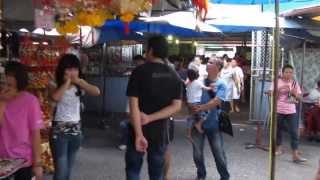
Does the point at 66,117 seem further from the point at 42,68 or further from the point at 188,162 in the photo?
the point at 188,162

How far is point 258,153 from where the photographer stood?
1004cm

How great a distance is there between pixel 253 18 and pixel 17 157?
636 cm

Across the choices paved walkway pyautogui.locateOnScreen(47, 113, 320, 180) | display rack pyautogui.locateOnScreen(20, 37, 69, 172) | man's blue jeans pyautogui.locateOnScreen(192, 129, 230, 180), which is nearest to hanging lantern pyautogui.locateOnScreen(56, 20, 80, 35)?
display rack pyautogui.locateOnScreen(20, 37, 69, 172)

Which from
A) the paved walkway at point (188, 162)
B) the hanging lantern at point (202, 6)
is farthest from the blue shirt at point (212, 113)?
the hanging lantern at point (202, 6)

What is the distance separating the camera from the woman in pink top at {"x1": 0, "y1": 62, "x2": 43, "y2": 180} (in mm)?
4305

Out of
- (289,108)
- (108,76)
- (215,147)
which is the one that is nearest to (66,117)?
(215,147)

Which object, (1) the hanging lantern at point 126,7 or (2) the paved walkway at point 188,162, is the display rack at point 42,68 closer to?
(2) the paved walkway at point 188,162

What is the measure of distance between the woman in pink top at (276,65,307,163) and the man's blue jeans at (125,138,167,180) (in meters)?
4.69

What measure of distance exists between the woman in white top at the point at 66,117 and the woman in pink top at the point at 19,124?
98 cm

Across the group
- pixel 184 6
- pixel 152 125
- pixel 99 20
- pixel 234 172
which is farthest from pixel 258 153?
pixel 99 20

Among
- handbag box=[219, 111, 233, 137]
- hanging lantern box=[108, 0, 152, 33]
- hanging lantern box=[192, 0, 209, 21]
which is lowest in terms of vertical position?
handbag box=[219, 111, 233, 137]

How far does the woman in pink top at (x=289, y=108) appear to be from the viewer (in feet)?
30.4

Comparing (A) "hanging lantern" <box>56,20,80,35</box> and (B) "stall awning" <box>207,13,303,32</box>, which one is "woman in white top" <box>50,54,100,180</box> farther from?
(B) "stall awning" <box>207,13,303,32</box>

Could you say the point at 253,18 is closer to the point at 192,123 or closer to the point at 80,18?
the point at 192,123
